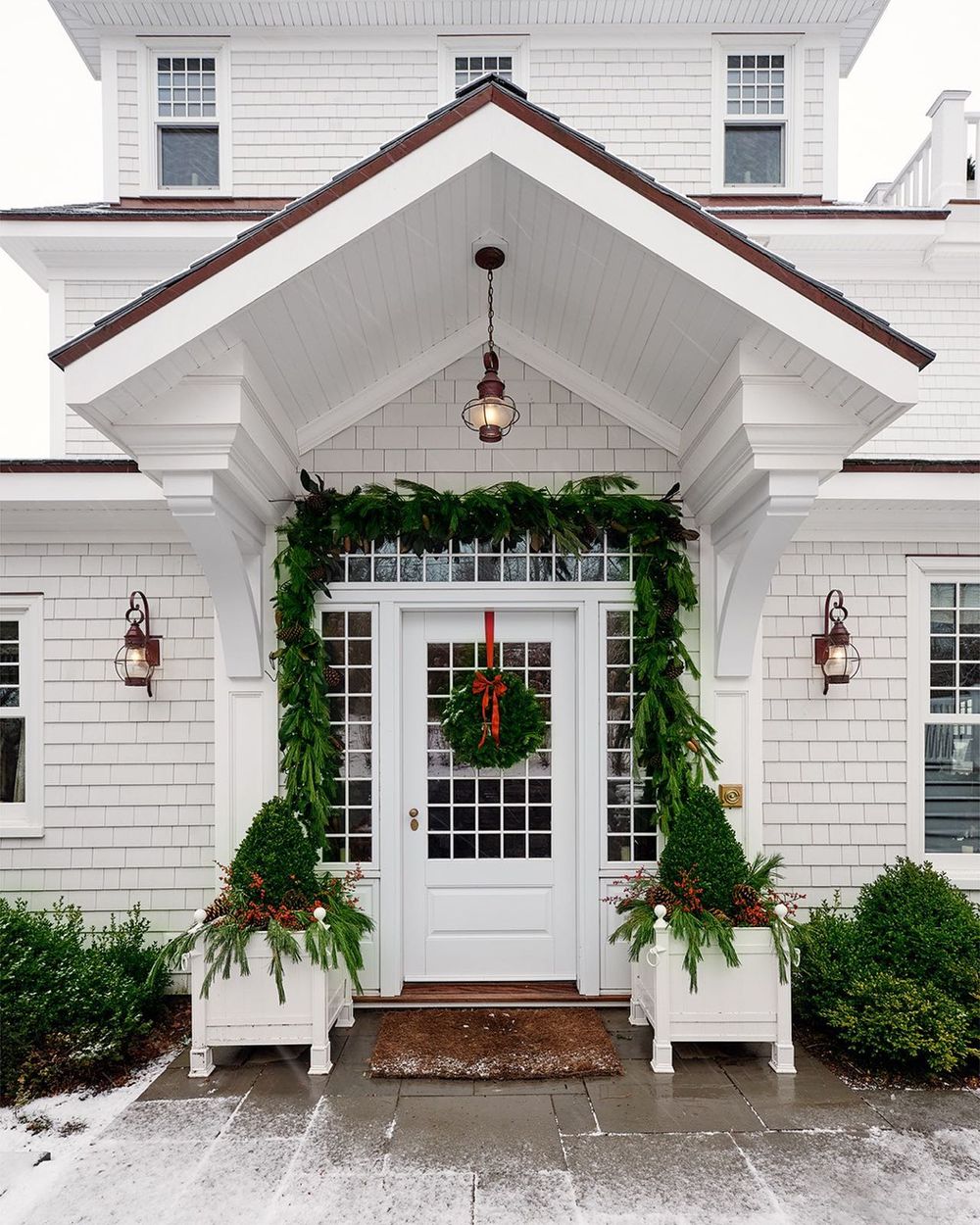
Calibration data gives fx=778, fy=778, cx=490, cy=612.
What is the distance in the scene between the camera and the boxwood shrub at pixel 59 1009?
154 inches

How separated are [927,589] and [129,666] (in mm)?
5168

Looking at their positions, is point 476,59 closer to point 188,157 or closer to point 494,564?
point 188,157

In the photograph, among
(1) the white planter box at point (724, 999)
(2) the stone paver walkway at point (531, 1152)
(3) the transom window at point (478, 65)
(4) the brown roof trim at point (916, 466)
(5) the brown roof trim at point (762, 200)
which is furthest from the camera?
(3) the transom window at point (478, 65)

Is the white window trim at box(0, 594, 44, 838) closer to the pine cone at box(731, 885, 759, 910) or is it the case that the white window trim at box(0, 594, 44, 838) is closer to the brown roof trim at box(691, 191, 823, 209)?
the pine cone at box(731, 885, 759, 910)

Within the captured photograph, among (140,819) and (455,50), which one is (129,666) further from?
(455,50)

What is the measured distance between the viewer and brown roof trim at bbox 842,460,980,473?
4.51 metres

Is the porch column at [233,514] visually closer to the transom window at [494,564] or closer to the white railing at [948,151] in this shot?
the transom window at [494,564]

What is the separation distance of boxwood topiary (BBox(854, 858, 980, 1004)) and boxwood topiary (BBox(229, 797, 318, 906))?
10.1ft

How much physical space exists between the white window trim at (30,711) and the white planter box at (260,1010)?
1831 millimetres

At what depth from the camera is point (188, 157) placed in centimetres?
622

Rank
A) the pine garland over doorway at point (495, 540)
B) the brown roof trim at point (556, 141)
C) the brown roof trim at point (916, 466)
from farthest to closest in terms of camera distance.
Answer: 1. the pine garland over doorway at point (495, 540)
2. the brown roof trim at point (916, 466)
3. the brown roof trim at point (556, 141)

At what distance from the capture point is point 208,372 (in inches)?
142

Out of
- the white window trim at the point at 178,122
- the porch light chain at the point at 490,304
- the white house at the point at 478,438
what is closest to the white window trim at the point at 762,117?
the white house at the point at 478,438

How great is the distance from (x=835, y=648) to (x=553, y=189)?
10.4 ft
